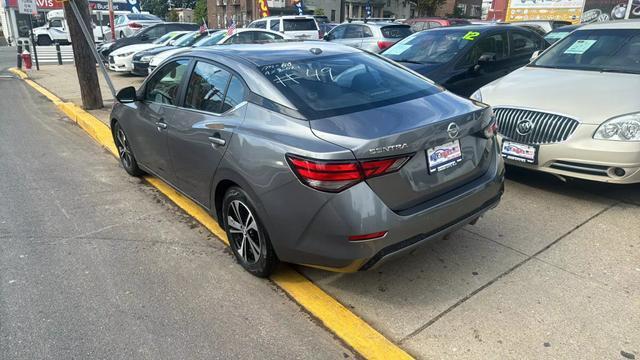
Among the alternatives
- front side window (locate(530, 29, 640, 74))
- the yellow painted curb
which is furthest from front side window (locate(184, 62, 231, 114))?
front side window (locate(530, 29, 640, 74))

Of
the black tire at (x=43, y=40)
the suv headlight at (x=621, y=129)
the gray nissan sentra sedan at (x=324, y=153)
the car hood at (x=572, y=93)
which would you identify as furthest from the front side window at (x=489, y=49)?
the black tire at (x=43, y=40)

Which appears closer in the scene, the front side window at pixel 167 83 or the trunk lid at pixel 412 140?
the trunk lid at pixel 412 140

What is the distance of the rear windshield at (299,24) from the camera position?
59.9 feet

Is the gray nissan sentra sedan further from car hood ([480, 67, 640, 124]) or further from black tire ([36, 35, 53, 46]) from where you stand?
black tire ([36, 35, 53, 46])

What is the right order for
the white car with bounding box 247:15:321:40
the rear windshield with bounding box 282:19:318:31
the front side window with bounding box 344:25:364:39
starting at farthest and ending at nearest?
the rear windshield with bounding box 282:19:318:31, the white car with bounding box 247:15:321:40, the front side window with bounding box 344:25:364:39

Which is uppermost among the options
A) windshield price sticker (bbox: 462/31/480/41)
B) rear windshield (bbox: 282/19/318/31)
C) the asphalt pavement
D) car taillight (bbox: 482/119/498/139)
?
rear windshield (bbox: 282/19/318/31)

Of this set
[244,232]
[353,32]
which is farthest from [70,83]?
[244,232]

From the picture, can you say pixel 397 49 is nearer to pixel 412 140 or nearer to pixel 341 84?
pixel 341 84

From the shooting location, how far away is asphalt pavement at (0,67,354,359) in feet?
8.46

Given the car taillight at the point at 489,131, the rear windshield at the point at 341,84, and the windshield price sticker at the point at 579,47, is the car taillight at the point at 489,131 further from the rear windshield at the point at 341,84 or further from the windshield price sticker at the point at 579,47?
the windshield price sticker at the point at 579,47

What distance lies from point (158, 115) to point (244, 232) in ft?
5.12

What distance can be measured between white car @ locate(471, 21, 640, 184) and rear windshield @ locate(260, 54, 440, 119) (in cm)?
141

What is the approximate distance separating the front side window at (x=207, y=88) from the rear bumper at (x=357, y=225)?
3.43ft

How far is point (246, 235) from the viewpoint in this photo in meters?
3.15
